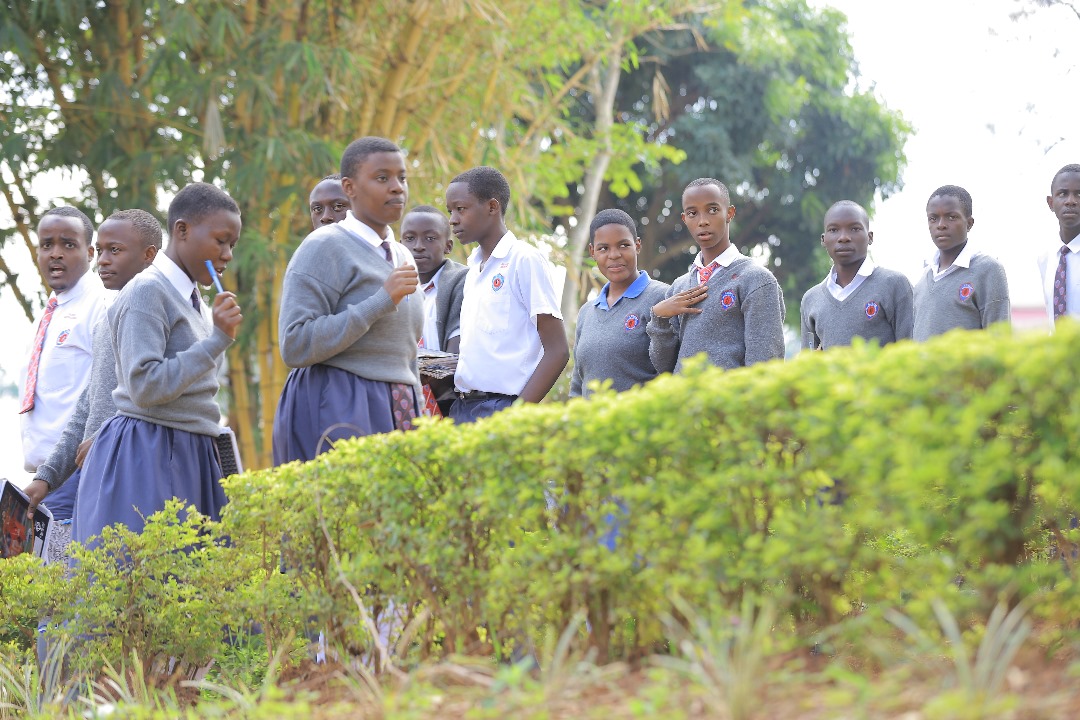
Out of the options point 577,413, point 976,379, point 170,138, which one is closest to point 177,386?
point 577,413

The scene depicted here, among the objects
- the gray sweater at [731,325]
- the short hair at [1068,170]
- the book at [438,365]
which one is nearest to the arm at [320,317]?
the book at [438,365]

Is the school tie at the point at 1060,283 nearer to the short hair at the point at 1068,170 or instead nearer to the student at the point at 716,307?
the short hair at the point at 1068,170

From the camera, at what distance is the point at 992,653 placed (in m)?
2.51

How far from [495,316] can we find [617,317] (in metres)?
0.72

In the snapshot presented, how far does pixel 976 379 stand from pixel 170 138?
26.8 feet

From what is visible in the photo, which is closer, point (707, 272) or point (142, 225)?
point (707, 272)

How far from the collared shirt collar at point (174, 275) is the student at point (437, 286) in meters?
1.05

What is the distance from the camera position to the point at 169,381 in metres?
4.50

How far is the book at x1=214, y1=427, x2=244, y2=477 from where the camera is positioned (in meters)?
4.99

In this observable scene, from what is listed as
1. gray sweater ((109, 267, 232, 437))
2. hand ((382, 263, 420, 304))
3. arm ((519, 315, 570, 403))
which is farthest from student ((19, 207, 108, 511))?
arm ((519, 315, 570, 403))

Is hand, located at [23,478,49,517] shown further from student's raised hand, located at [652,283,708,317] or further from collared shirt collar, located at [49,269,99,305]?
student's raised hand, located at [652,283,708,317]

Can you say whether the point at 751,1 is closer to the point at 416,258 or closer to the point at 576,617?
the point at 416,258

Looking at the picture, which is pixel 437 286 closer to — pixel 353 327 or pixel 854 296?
pixel 353 327

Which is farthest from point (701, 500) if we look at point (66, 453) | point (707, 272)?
point (66, 453)
